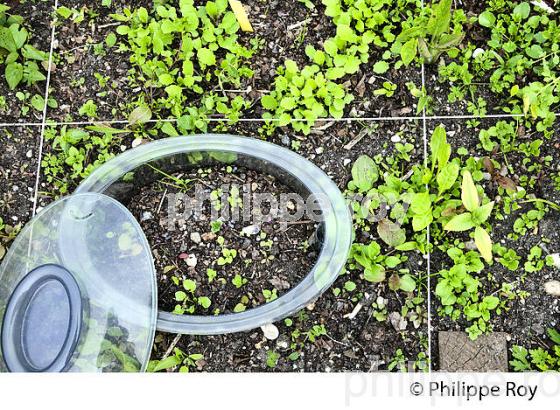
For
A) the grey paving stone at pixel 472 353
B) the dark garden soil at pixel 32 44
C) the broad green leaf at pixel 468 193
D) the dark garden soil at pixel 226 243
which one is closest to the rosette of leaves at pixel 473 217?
the broad green leaf at pixel 468 193

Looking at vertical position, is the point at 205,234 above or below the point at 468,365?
above

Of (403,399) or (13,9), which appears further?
(13,9)

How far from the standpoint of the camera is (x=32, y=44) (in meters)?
1.90

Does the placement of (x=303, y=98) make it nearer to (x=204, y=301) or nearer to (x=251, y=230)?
(x=251, y=230)

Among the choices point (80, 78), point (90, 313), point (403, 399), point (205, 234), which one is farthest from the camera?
point (80, 78)

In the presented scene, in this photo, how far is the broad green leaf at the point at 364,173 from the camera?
67.7 inches

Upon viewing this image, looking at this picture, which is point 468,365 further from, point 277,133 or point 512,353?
point 277,133

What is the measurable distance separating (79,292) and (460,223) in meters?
0.92

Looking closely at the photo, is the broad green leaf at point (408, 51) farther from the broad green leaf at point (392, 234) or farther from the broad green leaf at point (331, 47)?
the broad green leaf at point (392, 234)

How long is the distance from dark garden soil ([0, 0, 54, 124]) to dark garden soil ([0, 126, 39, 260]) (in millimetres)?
38

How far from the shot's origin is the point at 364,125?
1788mm

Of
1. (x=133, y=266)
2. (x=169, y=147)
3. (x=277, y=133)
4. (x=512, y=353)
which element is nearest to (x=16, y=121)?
(x=169, y=147)

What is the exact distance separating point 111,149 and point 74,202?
0.24 m

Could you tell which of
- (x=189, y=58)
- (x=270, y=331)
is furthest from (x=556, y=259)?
(x=189, y=58)
